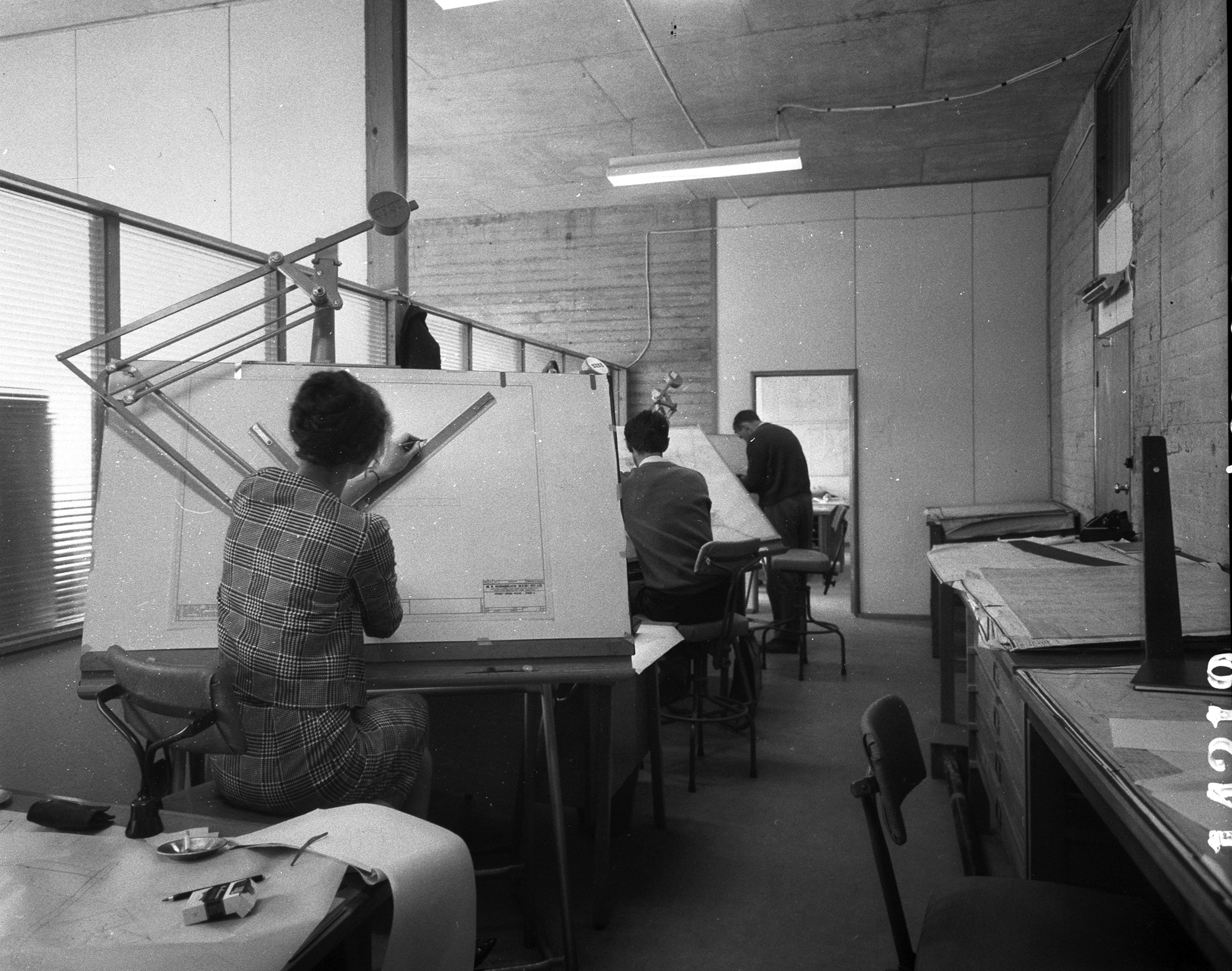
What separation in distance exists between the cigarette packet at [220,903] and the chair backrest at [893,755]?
2.93 feet

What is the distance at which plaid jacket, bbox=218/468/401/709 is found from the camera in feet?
5.39

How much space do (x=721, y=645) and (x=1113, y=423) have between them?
255 cm

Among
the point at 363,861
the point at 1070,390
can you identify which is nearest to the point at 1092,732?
the point at 363,861

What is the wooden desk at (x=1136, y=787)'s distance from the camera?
0.88m

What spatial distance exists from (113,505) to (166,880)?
1.23m

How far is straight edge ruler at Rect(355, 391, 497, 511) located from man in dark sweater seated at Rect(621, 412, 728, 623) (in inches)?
62.0

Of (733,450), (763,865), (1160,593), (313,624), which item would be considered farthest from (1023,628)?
(733,450)

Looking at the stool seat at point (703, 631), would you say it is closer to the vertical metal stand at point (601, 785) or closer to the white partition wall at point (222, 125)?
the vertical metal stand at point (601, 785)

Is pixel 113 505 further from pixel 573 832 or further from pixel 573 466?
pixel 573 832

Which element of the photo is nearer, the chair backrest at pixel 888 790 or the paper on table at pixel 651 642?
the chair backrest at pixel 888 790

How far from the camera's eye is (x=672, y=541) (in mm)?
3604

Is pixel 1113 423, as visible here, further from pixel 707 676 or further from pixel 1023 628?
pixel 1023 628

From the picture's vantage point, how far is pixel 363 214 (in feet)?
12.7

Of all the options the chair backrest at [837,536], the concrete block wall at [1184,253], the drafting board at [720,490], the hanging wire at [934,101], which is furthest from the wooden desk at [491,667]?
the hanging wire at [934,101]
